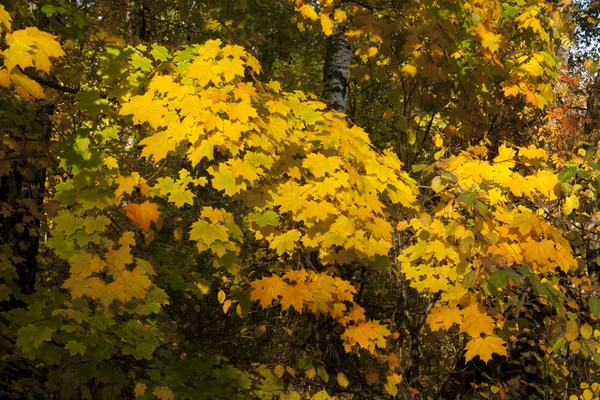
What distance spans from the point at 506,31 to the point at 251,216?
2.72m

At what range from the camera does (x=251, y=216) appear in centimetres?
434

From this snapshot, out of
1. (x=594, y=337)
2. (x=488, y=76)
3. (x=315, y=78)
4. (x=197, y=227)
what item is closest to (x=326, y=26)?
(x=488, y=76)

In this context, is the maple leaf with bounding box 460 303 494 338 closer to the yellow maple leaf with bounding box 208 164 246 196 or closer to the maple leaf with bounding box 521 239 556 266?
the maple leaf with bounding box 521 239 556 266

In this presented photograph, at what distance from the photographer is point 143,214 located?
3623 millimetres

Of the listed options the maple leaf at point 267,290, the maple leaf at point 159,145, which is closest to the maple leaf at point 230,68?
the maple leaf at point 159,145

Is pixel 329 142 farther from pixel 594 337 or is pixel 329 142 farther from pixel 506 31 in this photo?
pixel 594 337

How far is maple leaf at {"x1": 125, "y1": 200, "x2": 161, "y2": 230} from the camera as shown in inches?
139

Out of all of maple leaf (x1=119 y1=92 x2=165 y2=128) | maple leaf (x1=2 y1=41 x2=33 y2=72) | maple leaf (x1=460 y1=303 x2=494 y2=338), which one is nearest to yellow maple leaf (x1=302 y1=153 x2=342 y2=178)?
maple leaf (x1=119 y1=92 x2=165 y2=128)

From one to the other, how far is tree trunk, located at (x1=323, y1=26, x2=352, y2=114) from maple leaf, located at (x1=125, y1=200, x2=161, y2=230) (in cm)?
318

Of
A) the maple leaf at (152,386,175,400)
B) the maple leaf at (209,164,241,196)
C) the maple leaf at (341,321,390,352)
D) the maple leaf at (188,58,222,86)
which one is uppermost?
the maple leaf at (188,58,222,86)

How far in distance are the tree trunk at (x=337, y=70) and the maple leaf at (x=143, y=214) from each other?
125 inches

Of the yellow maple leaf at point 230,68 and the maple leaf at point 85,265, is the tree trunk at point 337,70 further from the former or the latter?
the maple leaf at point 85,265

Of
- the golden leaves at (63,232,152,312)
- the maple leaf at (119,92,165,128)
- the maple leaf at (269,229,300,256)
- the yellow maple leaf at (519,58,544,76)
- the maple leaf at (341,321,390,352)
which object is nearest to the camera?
the golden leaves at (63,232,152,312)

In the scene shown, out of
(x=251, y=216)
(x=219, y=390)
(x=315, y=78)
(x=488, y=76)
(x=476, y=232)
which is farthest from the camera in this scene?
(x=315, y=78)
